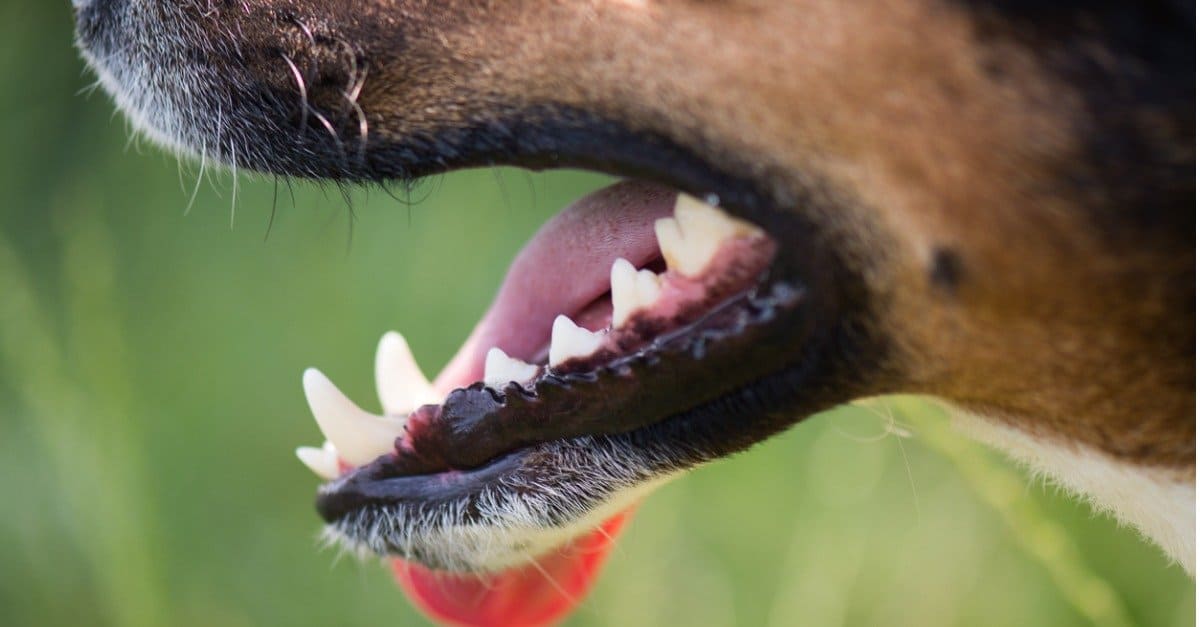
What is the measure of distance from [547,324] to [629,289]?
0.34 metres

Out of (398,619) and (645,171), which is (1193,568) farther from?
(398,619)

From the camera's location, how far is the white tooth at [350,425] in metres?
1.83

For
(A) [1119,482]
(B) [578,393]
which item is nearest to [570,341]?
(B) [578,393]

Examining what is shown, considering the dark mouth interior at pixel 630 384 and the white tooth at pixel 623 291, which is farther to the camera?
the white tooth at pixel 623 291

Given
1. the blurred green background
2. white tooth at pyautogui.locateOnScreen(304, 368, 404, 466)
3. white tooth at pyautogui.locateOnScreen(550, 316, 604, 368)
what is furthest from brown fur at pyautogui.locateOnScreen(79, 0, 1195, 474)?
the blurred green background

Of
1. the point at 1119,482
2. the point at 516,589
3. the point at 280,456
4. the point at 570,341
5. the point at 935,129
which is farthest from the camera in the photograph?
the point at 280,456

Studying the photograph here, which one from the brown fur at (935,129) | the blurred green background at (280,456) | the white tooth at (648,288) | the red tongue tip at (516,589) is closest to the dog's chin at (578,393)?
the white tooth at (648,288)

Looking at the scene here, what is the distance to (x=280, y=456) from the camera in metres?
3.31

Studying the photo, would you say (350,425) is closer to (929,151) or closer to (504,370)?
(504,370)

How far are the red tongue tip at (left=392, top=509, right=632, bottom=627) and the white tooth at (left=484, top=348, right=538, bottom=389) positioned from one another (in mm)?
401

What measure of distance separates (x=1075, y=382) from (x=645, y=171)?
1.76 ft

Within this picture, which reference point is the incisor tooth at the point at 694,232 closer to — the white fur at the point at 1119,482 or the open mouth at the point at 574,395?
the open mouth at the point at 574,395

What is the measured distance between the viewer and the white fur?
4.84ft

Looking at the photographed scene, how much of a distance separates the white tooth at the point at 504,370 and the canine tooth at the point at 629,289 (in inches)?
6.5
